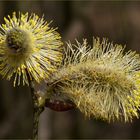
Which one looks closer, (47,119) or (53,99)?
(53,99)

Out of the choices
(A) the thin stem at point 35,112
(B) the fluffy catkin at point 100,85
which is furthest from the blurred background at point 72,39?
(A) the thin stem at point 35,112

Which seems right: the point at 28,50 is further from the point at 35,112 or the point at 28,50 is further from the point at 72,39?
the point at 72,39

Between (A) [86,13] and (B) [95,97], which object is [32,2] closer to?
(A) [86,13]

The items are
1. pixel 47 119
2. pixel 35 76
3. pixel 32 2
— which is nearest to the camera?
pixel 35 76

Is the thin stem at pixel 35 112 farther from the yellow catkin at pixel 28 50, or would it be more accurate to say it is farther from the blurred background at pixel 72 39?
the blurred background at pixel 72 39

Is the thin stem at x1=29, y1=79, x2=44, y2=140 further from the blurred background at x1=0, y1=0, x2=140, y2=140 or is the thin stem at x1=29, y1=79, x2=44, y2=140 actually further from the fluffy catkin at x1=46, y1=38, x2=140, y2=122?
the blurred background at x1=0, y1=0, x2=140, y2=140

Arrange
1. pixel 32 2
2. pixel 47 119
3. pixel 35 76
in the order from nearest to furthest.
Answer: pixel 35 76
pixel 32 2
pixel 47 119

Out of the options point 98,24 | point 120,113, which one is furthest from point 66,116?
point 120,113
